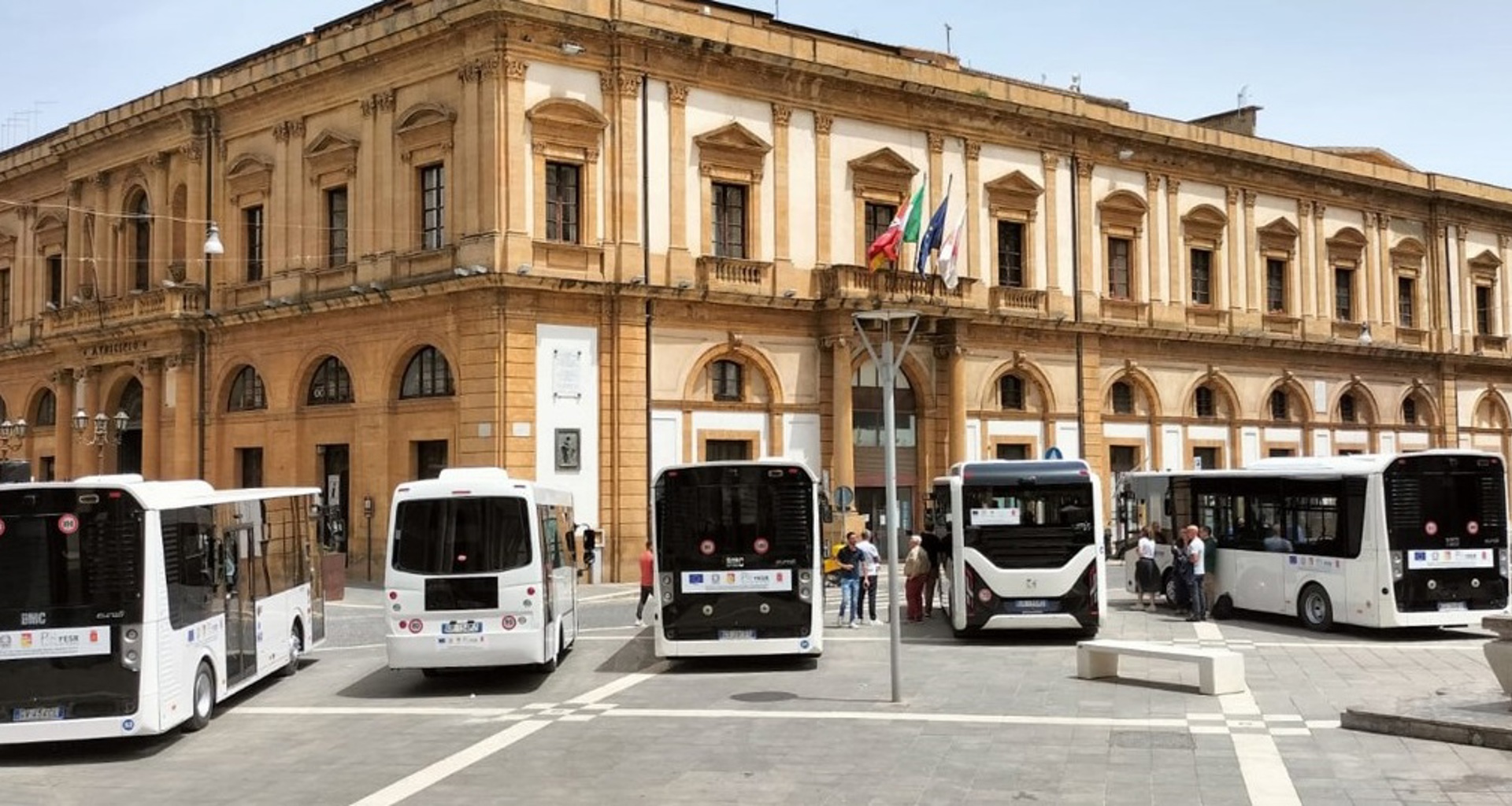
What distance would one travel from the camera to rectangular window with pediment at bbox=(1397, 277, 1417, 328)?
52875 mm

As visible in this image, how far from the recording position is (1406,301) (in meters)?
53.2

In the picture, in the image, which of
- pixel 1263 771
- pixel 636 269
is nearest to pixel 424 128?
pixel 636 269

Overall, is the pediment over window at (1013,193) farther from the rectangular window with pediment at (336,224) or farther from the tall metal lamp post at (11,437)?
the tall metal lamp post at (11,437)

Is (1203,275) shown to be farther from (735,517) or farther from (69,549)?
(69,549)

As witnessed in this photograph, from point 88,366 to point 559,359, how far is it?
1900 centimetres

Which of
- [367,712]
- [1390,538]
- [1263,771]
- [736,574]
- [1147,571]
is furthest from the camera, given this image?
[1147,571]

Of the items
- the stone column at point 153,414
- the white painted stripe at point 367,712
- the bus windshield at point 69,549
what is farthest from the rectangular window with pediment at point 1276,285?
the bus windshield at point 69,549

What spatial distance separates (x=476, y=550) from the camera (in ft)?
57.7

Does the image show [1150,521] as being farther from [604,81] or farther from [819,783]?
[819,783]

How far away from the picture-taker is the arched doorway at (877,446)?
38125 mm

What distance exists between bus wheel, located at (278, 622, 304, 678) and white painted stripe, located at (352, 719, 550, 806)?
18.3ft

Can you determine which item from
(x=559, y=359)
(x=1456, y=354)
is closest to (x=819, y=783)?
(x=559, y=359)

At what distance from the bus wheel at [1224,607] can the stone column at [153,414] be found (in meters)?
29.5

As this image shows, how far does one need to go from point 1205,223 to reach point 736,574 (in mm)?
32381
